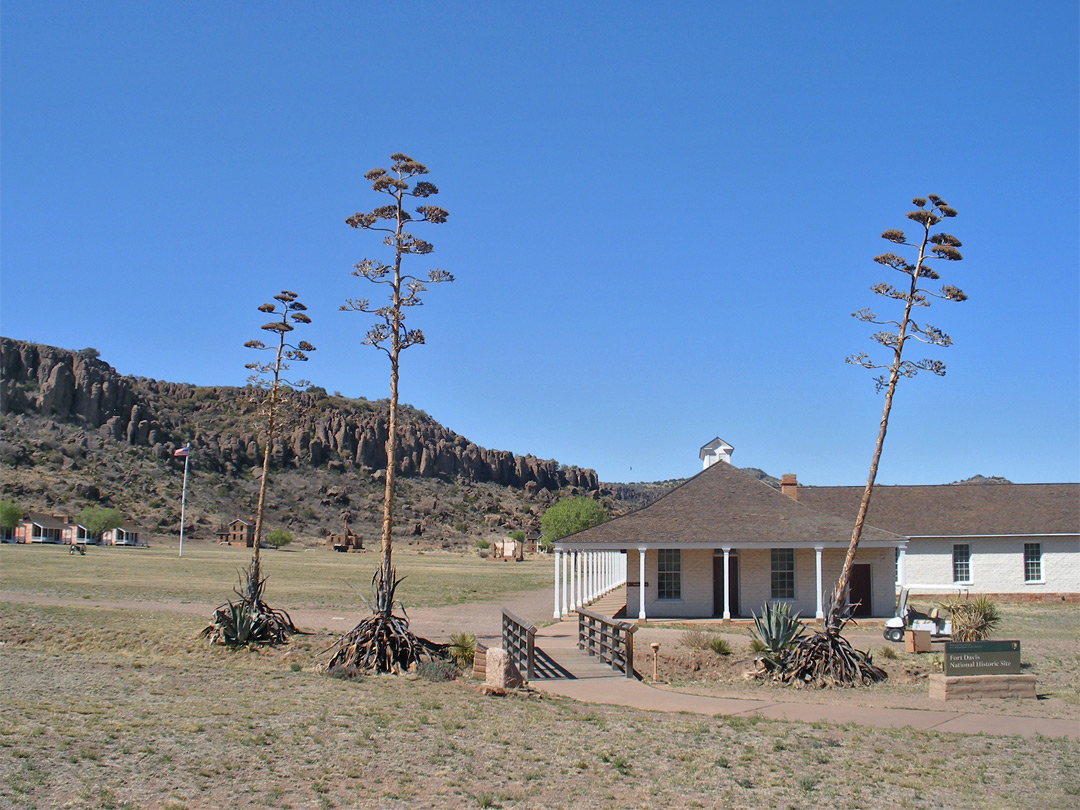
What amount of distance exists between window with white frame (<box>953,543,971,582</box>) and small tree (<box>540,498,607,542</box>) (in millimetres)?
36096

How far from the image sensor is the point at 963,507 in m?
36.3

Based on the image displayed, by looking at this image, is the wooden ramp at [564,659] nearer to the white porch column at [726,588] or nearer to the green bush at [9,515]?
the white porch column at [726,588]

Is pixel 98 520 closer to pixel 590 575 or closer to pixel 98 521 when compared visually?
pixel 98 521

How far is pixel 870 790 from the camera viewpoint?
8.74 metres

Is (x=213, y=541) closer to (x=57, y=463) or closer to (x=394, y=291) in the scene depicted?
(x=57, y=463)

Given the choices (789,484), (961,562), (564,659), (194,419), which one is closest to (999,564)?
(961,562)

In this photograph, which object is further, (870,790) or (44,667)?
(44,667)

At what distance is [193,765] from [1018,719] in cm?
1037

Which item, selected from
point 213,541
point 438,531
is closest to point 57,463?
point 213,541

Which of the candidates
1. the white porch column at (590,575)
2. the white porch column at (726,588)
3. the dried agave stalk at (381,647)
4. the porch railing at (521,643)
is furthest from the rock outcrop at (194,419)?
the dried agave stalk at (381,647)

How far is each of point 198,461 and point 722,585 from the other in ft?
Result: 318

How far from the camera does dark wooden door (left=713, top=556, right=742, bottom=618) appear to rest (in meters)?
27.7

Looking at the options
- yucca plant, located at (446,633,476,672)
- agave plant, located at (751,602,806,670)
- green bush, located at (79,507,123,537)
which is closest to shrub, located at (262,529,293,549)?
→ green bush, located at (79,507,123,537)

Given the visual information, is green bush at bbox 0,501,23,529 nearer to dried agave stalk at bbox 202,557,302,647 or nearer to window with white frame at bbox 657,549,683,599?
dried agave stalk at bbox 202,557,302,647
